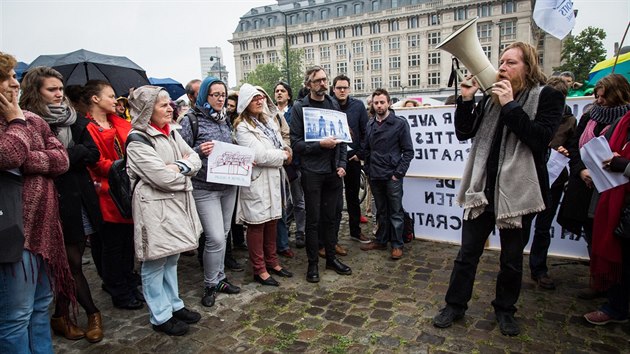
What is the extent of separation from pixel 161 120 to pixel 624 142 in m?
3.80

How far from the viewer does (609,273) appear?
317 cm

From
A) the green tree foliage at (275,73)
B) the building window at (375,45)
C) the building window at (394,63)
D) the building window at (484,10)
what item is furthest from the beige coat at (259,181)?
the building window at (375,45)

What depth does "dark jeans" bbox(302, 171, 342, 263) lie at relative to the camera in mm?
4379

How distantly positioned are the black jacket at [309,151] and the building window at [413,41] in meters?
64.8

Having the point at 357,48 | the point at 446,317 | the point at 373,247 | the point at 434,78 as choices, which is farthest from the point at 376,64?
the point at 446,317

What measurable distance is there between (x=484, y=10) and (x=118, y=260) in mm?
66334

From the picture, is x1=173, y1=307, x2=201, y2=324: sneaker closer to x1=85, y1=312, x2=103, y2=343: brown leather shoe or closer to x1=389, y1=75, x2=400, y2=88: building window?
x1=85, y1=312, x2=103, y2=343: brown leather shoe

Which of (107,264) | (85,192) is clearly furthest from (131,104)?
(107,264)

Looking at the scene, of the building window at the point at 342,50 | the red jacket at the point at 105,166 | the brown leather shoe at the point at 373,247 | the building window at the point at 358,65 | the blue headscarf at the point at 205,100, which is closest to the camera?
the red jacket at the point at 105,166

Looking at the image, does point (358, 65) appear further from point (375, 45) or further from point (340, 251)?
point (340, 251)

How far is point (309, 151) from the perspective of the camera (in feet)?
14.1

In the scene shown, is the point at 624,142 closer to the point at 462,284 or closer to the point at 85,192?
the point at 462,284

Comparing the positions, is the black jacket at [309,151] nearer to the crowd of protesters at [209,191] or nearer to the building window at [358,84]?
the crowd of protesters at [209,191]

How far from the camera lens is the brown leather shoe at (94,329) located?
127 inches
